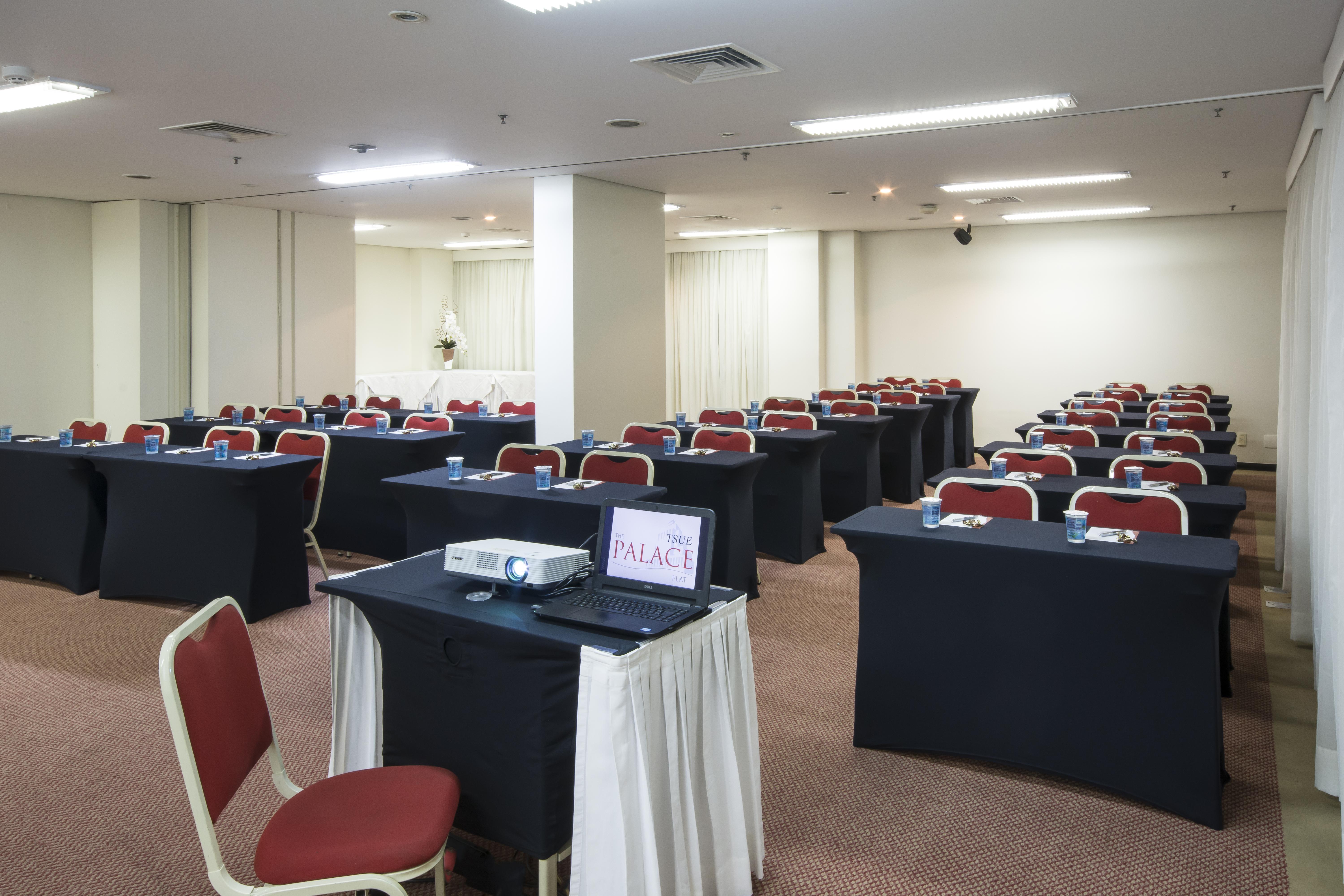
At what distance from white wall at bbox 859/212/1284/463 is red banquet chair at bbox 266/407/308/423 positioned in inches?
332

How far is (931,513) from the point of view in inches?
132

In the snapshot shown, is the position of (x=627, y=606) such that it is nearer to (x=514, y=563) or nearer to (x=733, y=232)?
(x=514, y=563)

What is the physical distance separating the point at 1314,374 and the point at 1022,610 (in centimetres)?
238

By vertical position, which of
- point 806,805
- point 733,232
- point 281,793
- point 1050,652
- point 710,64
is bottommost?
point 806,805

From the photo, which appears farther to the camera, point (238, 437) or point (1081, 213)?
point (1081, 213)

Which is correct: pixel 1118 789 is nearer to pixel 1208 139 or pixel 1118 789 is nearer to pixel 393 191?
pixel 1208 139

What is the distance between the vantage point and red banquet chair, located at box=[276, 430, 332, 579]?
5.76 metres

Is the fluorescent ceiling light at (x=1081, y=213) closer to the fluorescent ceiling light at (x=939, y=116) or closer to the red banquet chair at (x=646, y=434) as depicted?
the fluorescent ceiling light at (x=939, y=116)

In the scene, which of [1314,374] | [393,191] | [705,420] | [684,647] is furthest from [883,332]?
[684,647]

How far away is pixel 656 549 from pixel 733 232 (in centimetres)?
1163

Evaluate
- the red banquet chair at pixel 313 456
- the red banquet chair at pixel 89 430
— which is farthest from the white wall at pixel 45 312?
the red banquet chair at pixel 313 456

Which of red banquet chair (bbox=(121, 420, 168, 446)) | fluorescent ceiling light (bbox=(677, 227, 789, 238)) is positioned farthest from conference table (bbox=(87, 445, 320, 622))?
fluorescent ceiling light (bbox=(677, 227, 789, 238))

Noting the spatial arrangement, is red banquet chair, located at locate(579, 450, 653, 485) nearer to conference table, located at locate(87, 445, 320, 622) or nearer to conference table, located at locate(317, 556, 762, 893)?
conference table, located at locate(87, 445, 320, 622)

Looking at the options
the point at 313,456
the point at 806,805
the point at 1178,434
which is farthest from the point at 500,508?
the point at 1178,434
